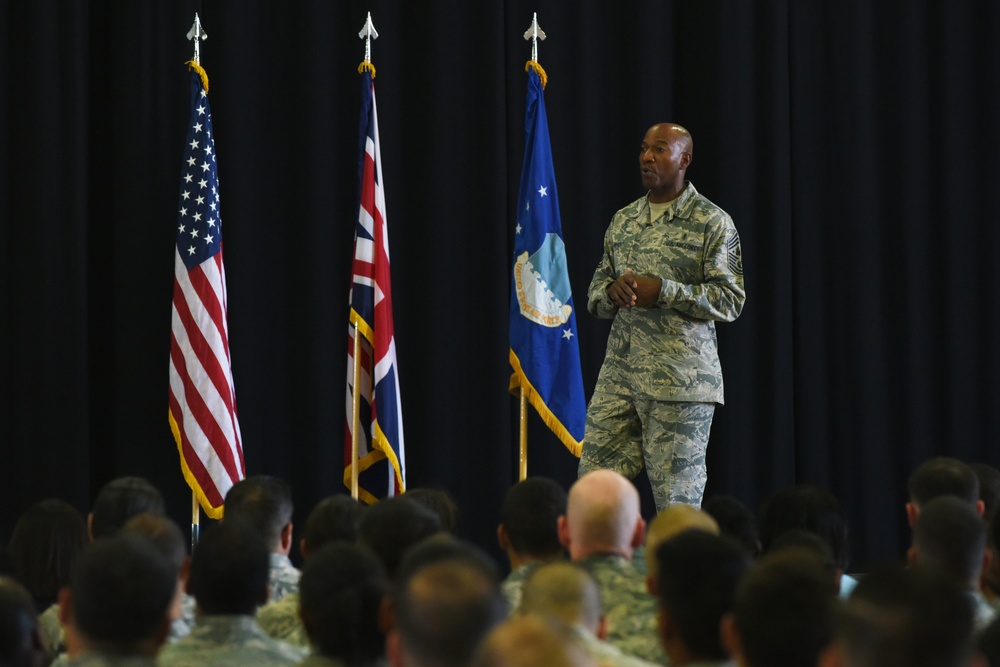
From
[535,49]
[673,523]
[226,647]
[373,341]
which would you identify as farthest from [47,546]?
A: [535,49]

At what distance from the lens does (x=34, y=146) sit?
588 cm

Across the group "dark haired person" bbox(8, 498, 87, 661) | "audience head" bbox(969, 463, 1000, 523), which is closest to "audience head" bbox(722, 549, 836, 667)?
"dark haired person" bbox(8, 498, 87, 661)

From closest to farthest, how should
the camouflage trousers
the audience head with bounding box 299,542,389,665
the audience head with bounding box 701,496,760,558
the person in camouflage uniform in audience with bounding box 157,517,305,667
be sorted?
1. the audience head with bounding box 299,542,389,665
2. the person in camouflage uniform in audience with bounding box 157,517,305,667
3. the audience head with bounding box 701,496,760,558
4. the camouflage trousers

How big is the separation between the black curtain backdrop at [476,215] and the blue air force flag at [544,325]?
1.88 ft

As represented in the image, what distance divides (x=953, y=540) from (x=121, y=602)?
5.67ft

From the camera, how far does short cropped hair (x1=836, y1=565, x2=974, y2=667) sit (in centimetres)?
169

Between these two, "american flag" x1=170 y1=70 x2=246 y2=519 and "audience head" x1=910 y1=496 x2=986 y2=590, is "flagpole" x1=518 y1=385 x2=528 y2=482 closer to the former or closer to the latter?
"american flag" x1=170 y1=70 x2=246 y2=519

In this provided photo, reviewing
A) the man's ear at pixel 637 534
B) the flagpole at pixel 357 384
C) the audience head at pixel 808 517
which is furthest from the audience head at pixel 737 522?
the flagpole at pixel 357 384

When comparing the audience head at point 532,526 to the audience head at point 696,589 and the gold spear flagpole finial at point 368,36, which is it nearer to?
the audience head at point 696,589

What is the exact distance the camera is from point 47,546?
3.34m

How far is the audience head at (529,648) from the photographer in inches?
59.2

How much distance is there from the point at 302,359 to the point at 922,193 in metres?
3.29

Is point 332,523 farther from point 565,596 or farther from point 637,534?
point 565,596

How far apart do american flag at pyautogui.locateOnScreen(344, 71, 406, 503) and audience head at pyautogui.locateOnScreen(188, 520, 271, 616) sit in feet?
10.6
